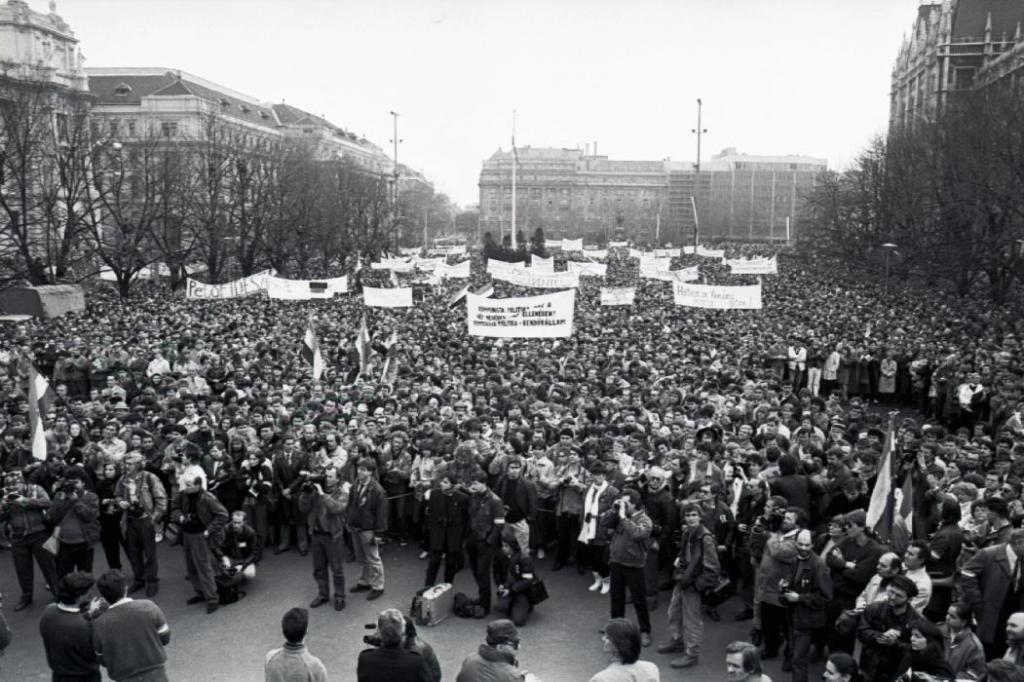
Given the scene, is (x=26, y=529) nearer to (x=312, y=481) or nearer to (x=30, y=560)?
(x=30, y=560)

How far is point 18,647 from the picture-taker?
858 centimetres

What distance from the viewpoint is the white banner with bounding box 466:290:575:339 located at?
17.9 m

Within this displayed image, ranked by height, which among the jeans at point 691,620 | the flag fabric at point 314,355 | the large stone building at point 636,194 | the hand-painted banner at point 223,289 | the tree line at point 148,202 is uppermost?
the large stone building at point 636,194

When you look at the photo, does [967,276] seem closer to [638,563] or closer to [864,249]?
[864,249]

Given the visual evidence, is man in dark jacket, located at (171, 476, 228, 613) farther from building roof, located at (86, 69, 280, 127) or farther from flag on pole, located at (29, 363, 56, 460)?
building roof, located at (86, 69, 280, 127)

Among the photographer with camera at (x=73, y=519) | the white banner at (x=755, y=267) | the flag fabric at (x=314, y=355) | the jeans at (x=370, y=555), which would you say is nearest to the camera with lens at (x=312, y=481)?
the jeans at (x=370, y=555)

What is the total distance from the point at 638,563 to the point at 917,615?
266cm

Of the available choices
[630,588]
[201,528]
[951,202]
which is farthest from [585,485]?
[951,202]

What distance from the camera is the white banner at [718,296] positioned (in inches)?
932

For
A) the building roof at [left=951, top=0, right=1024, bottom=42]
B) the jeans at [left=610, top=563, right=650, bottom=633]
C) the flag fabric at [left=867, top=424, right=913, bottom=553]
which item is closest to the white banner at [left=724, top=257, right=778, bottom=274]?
the flag fabric at [left=867, top=424, right=913, bottom=553]

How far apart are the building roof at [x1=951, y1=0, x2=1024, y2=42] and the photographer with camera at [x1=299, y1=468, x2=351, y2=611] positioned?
82978 millimetres

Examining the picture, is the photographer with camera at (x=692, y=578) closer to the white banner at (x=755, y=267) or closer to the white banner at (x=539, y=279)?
the white banner at (x=539, y=279)

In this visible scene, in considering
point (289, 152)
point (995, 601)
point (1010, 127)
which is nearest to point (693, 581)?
point (995, 601)

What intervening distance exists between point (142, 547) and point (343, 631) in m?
2.75
